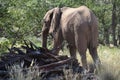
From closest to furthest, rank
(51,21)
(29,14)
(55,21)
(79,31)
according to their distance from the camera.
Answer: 1. (79,31)
2. (55,21)
3. (51,21)
4. (29,14)

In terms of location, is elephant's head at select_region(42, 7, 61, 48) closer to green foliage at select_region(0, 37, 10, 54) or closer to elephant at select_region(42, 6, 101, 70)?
elephant at select_region(42, 6, 101, 70)

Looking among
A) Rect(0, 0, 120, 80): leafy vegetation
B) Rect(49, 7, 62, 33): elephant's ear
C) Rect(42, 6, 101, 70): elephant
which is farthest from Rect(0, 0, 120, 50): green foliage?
Rect(42, 6, 101, 70): elephant

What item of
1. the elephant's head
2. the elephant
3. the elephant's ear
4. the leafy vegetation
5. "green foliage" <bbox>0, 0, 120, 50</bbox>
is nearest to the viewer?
the elephant

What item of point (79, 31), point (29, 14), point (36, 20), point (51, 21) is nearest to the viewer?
point (79, 31)

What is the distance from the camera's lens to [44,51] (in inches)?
362

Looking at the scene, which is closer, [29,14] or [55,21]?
[55,21]

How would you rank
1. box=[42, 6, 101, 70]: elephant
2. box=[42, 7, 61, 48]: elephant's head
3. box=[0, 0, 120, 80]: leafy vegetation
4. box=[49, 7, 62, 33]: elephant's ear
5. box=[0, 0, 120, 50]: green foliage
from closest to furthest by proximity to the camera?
box=[42, 6, 101, 70]: elephant
box=[0, 0, 120, 80]: leafy vegetation
box=[0, 0, 120, 50]: green foliage
box=[49, 7, 62, 33]: elephant's ear
box=[42, 7, 61, 48]: elephant's head

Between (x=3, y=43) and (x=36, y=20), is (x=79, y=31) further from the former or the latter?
(x=36, y=20)

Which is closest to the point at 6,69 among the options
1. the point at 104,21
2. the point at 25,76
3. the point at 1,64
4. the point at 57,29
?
the point at 1,64

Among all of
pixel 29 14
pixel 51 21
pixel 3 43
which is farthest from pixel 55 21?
pixel 29 14

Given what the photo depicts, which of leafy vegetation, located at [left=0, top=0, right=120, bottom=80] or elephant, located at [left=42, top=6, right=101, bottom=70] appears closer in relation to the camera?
elephant, located at [left=42, top=6, right=101, bottom=70]

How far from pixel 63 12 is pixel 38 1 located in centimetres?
1220

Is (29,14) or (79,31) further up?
(79,31)

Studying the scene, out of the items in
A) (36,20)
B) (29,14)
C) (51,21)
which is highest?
(51,21)
